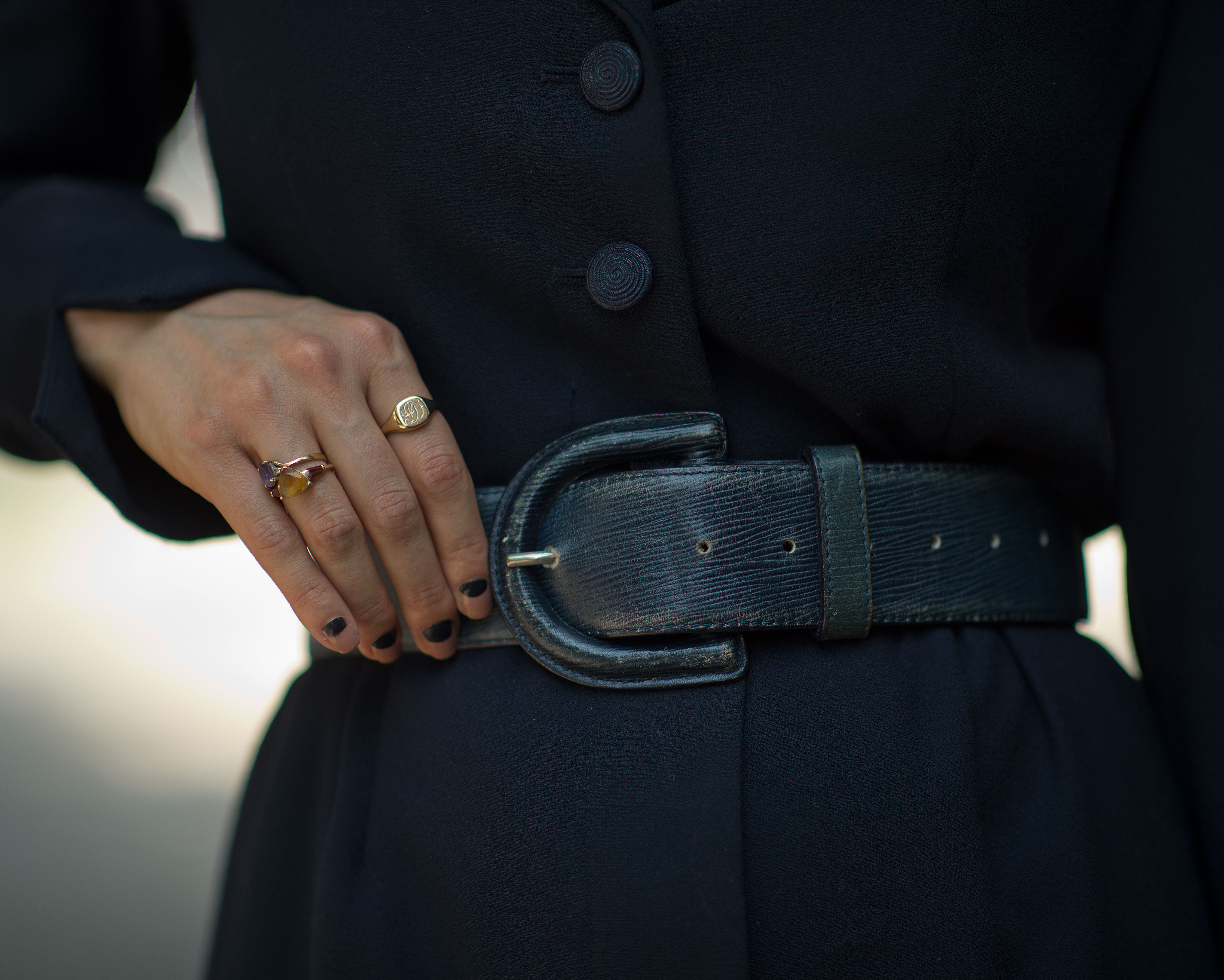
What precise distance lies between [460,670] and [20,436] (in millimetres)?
605

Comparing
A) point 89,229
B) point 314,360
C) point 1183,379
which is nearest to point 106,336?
point 89,229

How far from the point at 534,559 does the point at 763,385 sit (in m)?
0.23

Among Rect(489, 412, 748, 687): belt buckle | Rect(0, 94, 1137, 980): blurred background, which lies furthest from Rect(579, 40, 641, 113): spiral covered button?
Rect(0, 94, 1137, 980): blurred background

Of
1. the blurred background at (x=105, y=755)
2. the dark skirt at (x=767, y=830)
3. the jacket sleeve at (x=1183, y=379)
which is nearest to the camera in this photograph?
the dark skirt at (x=767, y=830)

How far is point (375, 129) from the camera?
660 millimetres

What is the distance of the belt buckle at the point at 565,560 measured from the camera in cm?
60

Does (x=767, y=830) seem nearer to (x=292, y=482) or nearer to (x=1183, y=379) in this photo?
(x=292, y=482)

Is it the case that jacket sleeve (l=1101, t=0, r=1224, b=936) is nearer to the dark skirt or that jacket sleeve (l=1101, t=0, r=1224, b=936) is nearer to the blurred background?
the dark skirt

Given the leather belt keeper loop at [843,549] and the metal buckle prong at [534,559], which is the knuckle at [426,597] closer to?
the metal buckle prong at [534,559]

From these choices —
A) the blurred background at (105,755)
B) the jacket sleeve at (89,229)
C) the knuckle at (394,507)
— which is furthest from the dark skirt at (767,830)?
the blurred background at (105,755)

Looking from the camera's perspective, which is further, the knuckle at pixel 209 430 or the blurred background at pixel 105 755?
the blurred background at pixel 105 755

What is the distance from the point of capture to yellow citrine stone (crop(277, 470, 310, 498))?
61cm

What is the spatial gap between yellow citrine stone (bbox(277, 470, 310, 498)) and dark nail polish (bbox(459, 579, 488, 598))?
14 cm

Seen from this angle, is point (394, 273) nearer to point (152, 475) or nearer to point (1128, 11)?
point (152, 475)
